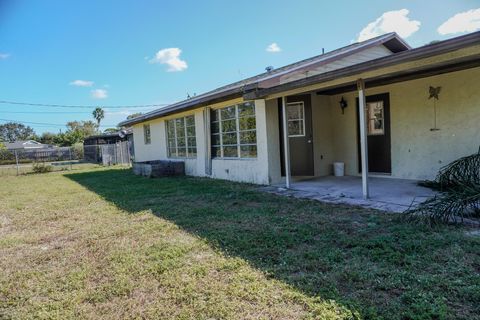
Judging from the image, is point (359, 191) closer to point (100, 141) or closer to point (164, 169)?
point (164, 169)

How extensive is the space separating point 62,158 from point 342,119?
30.7 m

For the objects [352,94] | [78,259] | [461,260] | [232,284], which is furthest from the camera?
[352,94]

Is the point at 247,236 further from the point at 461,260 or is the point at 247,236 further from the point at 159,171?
the point at 159,171

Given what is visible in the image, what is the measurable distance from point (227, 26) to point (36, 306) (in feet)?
45.7

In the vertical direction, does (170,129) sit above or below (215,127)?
above

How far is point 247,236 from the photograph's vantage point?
4102 mm

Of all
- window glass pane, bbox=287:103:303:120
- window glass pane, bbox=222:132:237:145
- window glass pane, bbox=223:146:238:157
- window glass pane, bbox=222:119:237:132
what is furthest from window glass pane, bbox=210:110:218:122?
window glass pane, bbox=287:103:303:120

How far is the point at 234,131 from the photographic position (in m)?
9.27

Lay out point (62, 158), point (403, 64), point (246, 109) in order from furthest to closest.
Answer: point (62, 158) → point (246, 109) → point (403, 64)

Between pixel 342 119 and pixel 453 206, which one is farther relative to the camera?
pixel 342 119

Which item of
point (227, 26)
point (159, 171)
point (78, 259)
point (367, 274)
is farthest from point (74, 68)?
point (367, 274)

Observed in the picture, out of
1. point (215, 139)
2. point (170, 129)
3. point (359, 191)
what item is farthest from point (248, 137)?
point (170, 129)

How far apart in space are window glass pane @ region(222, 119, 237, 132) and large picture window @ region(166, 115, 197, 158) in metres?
1.99

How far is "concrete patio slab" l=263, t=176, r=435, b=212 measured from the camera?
5508 mm
